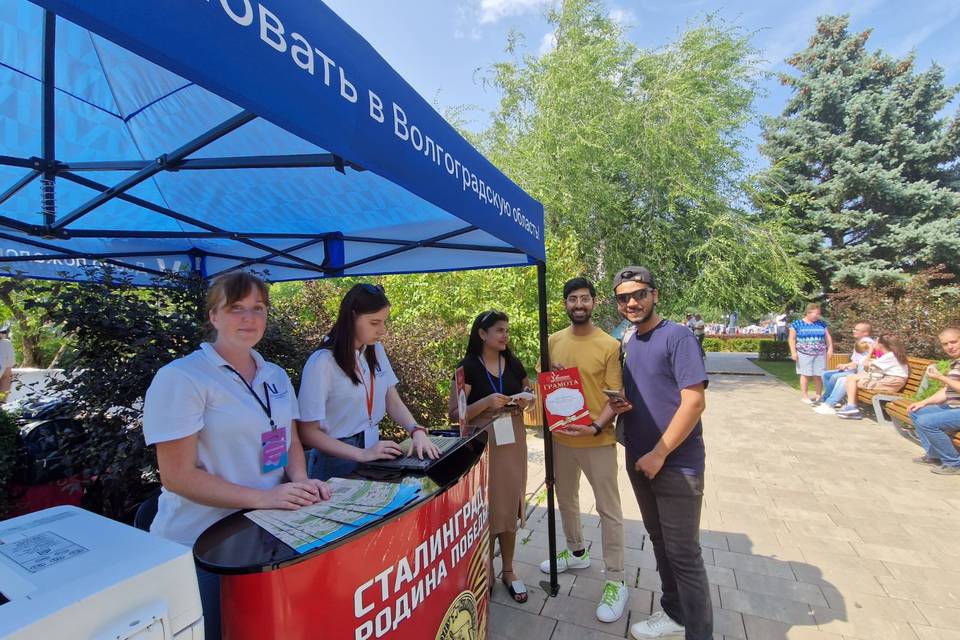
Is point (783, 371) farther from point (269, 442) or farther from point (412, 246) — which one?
point (269, 442)

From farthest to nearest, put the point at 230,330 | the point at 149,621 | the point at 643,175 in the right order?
A: 1. the point at 643,175
2. the point at 230,330
3. the point at 149,621

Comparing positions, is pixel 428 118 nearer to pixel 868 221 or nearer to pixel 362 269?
pixel 362 269

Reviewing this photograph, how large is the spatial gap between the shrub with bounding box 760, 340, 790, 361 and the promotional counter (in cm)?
1974

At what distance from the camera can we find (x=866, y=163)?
16641 millimetres

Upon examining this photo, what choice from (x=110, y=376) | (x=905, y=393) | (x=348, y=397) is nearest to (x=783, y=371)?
(x=905, y=393)

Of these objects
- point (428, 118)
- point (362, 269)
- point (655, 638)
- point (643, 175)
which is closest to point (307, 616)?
point (428, 118)

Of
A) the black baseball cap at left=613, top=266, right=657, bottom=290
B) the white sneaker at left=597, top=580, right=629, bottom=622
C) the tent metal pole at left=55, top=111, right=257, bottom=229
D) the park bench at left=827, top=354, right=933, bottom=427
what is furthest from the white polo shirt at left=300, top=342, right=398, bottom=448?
the park bench at left=827, top=354, right=933, bottom=427

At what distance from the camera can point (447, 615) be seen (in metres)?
1.73

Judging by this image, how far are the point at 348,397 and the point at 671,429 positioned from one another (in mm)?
1563

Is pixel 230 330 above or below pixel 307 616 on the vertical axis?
above

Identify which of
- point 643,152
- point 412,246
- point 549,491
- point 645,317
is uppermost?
point 643,152

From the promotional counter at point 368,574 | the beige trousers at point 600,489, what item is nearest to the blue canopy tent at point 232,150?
the beige trousers at point 600,489

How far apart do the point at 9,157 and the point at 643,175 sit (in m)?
11.5

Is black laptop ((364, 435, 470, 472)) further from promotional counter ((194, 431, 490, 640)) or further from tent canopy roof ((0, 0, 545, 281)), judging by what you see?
tent canopy roof ((0, 0, 545, 281))
